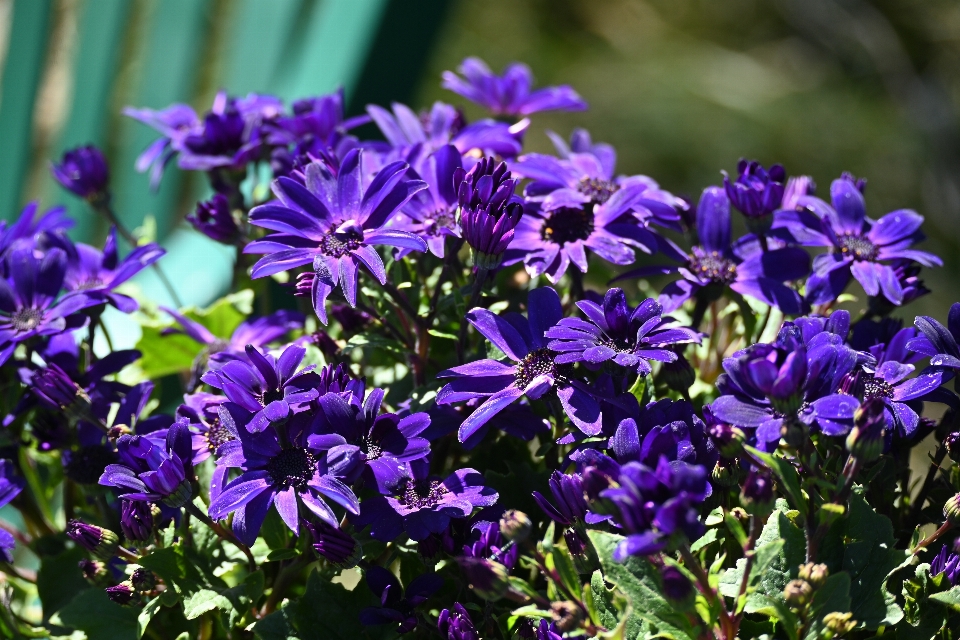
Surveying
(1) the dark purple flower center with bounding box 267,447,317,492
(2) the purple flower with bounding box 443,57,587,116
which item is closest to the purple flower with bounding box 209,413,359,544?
(1) the dark purple flower center with bounding box 267,447,317,492

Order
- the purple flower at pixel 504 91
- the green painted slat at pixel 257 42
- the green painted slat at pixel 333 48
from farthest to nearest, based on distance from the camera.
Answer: the green painted slat at pixel 257 42, the green painted slat at pixel 333 48, the purple flower at pixel 504 91

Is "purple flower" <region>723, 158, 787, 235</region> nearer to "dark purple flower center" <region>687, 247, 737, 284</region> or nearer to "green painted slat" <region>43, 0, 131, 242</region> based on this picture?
"dark purple flower center" <region>687, 247, 737, 284</region>

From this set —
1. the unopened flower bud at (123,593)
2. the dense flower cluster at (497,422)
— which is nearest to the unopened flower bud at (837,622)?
the dense flower cluster at (497,422)

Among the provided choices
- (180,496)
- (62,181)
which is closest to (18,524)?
(62,181)

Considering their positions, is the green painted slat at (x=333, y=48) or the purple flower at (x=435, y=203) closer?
the purple flower at (x=435, y=203)

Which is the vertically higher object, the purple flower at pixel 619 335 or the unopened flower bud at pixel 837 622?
the purple flower at pixel 619 335

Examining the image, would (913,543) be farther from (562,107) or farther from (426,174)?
(562,107)

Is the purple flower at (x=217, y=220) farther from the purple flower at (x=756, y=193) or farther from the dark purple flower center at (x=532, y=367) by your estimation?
the purple flower at (x=756, y=193)
